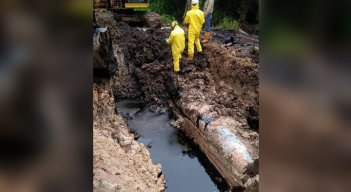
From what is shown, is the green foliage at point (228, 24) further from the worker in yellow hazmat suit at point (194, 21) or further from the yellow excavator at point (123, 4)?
the worker in yellow hazmat suit at point (194, 21)

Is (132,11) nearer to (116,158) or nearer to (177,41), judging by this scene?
(177,41)

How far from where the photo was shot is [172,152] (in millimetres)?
9078

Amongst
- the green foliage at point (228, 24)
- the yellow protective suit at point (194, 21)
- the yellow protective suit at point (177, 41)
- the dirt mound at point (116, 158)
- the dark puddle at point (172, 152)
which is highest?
the yellow protective suit at point (194, 21)

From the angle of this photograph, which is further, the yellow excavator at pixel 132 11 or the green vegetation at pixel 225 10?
the green vegetation at pixel 225 10

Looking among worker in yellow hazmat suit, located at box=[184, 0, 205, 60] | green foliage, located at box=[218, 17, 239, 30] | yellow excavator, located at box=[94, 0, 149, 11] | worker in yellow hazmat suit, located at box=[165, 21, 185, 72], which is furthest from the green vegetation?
worker in yellow hazmat suit, located at box=[165, 21, 185, 72]

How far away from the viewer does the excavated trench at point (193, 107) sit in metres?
7.55

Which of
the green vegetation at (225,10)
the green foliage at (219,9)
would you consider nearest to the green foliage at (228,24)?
the green vegetation at (225,10)

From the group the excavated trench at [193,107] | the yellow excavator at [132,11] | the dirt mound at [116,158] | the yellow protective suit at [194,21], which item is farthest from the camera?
the yellow excavator at [132,11]

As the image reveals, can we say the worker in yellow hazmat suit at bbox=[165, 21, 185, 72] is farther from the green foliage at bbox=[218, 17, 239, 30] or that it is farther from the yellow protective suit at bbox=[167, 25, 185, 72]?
the green foliage at bbox=[218, 17, 239, 30]

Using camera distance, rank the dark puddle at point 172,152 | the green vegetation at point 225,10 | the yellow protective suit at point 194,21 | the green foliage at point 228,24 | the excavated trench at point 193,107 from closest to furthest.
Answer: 1. the excavated trench at point 193,107
2. the dark puddle at point 172,152
3. the yellow protective suit at point 194,21
4. the green foliage at point 228,24
5. the green vegetation at point 225,10

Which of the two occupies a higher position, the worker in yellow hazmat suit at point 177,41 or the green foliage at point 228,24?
the worker in yellow hazmat suit at point 177,41
